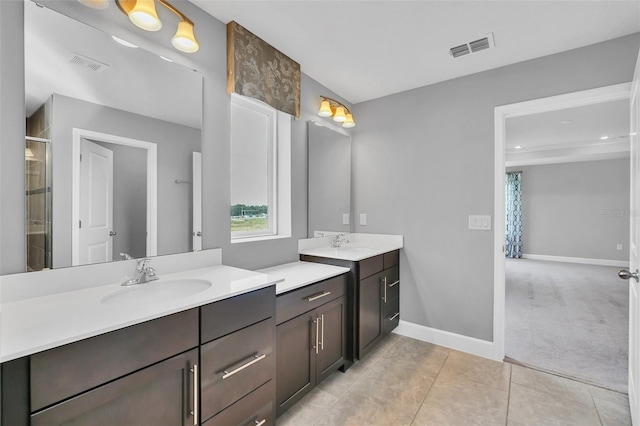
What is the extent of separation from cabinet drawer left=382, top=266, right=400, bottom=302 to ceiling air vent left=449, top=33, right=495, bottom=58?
187cm

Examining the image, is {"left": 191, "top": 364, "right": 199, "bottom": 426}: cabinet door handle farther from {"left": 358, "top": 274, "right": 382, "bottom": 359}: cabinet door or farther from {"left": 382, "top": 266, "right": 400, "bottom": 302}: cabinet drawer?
{"left": 382, "top": 266, "right": 400, "bottom": 302}: cabinet drawer

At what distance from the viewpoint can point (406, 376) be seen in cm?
215

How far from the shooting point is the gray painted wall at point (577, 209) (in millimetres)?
6172

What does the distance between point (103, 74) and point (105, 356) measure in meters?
1.28

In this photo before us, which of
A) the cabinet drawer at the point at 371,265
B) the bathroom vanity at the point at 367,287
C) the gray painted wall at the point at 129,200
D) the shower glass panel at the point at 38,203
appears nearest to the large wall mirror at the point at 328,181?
the bathroom vanity at the point at 367,287

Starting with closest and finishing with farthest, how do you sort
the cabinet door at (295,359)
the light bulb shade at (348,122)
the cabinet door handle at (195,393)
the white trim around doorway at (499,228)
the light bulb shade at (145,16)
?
the cabinet door handle at (195,393) < the light bulb shade at (145,16) < the cabinet door at (295,359) < the white trim around doorway at (499,228) < the light bulb shade at (348,122)

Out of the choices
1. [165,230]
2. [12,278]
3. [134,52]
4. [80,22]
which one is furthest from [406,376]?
[80,22]

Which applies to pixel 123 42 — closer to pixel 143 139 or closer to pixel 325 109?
pixel 143 139

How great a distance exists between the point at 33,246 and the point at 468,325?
3.00 meters

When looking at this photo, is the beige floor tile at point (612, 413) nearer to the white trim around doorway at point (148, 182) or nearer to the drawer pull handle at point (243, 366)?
the drawer pull handle at point (243, 366)

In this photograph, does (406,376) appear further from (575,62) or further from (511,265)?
(511,265)

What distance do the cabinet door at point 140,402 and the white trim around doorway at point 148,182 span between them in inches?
26.2

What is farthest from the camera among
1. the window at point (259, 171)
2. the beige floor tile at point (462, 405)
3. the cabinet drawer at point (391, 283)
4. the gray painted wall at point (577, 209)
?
the gray painted wall at point (577, 209)

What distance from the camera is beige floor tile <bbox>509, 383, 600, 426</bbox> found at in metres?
1.69
